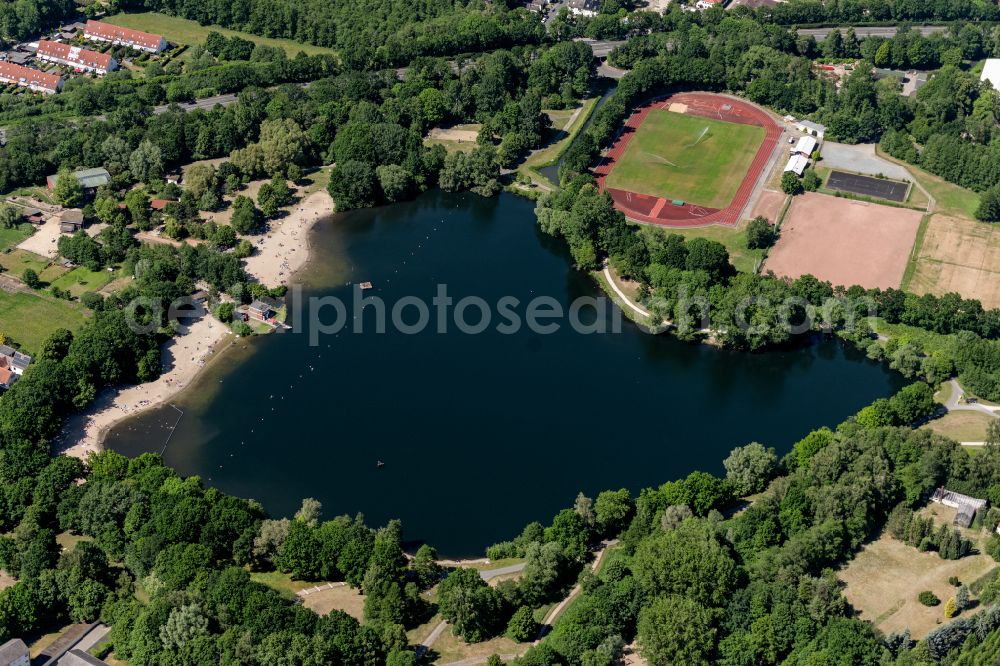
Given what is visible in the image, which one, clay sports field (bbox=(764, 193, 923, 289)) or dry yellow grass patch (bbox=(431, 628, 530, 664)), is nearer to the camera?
dry yellow grass patch (bbox=(431, 628, 530, 664))

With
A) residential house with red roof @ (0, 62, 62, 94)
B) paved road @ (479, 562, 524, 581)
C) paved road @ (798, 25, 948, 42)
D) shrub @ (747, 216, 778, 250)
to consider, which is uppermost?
paved road @ (798, 25, 948, 42)

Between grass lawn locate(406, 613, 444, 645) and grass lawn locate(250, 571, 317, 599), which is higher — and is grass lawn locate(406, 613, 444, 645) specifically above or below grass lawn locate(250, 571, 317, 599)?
above

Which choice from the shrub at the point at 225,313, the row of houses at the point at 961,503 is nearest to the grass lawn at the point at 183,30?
the shrub at the point at 225,313

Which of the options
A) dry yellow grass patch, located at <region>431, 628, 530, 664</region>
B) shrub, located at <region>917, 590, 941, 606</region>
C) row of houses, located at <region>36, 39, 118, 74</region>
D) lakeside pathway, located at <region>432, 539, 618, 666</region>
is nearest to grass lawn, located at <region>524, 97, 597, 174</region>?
row of houses, located at <region>36, 39, 118, 74</region>

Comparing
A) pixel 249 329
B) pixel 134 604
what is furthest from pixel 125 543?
pixel 249 329

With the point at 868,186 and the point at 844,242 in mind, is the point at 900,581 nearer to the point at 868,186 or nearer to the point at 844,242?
the point at 844,242

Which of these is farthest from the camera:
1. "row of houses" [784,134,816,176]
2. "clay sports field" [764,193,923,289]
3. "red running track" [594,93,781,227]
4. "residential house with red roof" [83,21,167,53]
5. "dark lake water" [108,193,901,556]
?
"residential house with red roof" [83,21,167,53]

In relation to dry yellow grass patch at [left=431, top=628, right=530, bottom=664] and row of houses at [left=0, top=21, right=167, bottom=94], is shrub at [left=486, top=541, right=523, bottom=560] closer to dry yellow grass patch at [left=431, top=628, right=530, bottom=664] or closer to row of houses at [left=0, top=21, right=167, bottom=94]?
dry yellow grass patch at [left=431, top=628, right=530, bottom=664]
